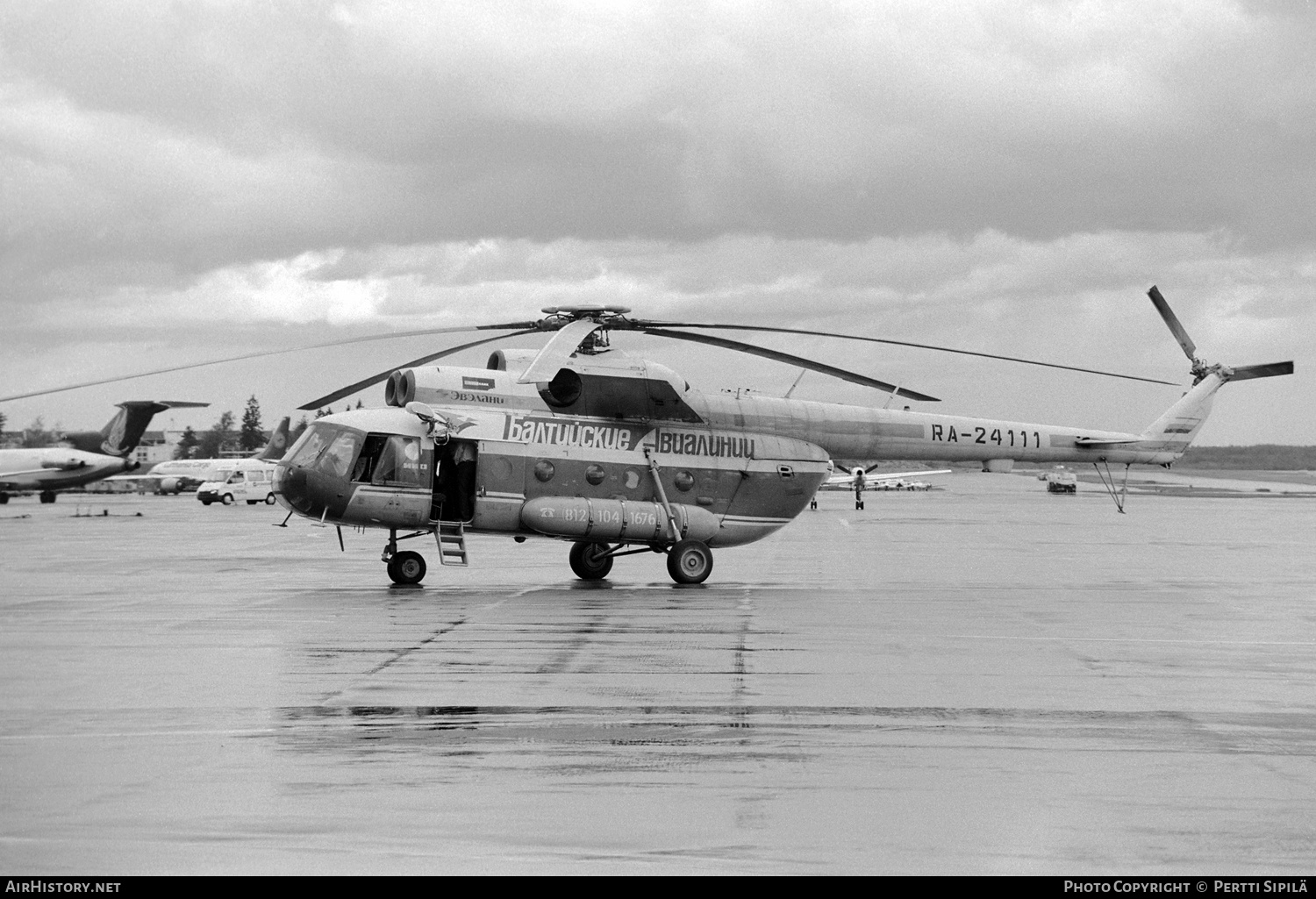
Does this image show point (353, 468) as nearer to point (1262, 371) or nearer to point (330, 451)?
point (330, 451)

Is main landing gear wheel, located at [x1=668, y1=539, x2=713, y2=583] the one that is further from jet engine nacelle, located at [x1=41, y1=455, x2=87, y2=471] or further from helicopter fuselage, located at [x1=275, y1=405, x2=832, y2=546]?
jet engine nacelle, located at [x1=41, y1=455, x2=87, y2=471]

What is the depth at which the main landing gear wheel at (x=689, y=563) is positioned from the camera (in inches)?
978

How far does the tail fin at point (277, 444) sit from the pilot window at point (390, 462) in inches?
2399

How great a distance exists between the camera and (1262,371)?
102ft

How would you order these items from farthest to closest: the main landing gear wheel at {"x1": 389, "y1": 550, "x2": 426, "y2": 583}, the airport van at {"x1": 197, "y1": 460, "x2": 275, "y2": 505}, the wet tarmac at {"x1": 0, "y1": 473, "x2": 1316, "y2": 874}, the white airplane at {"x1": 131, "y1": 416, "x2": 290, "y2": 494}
→ the white airplane at {"x1": 131, "y1": 416, "x2": 290, "y2": 494} → the airport van at {"x1": 197, "y1": 460, "x2": 275, "y2": 505} → the main landing gear wheel at {"x1": 389, "y1": 550, "x2": 426, "y2": 583} → the wet tarmac at {"x1": 0, "y1": 473, "x2": 1316, "y2": 874}

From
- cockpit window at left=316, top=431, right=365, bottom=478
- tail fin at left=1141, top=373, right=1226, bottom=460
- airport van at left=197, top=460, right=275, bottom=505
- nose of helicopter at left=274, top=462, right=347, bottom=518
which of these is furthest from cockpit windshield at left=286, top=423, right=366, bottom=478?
airport van at left=197, top=460, right=275, bottom=505

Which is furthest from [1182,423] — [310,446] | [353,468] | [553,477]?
[310,446]

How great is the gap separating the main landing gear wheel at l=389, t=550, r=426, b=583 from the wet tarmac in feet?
1.57

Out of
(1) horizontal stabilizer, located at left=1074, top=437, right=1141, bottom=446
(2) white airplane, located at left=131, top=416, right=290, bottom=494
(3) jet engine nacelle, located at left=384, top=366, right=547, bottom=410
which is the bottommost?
(2) white airplane, located at left=131, top=416, right=290, bottom=494

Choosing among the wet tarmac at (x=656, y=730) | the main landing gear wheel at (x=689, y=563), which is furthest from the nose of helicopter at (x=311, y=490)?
the main landing gear wheel at (x=689, y=563)

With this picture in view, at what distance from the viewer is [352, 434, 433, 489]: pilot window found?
23.7 m

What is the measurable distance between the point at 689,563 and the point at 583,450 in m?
2.75

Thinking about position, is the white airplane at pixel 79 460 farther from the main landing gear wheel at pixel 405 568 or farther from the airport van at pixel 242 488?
the main landing gear wheel at pixel 405 568

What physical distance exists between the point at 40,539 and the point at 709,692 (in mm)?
35218
